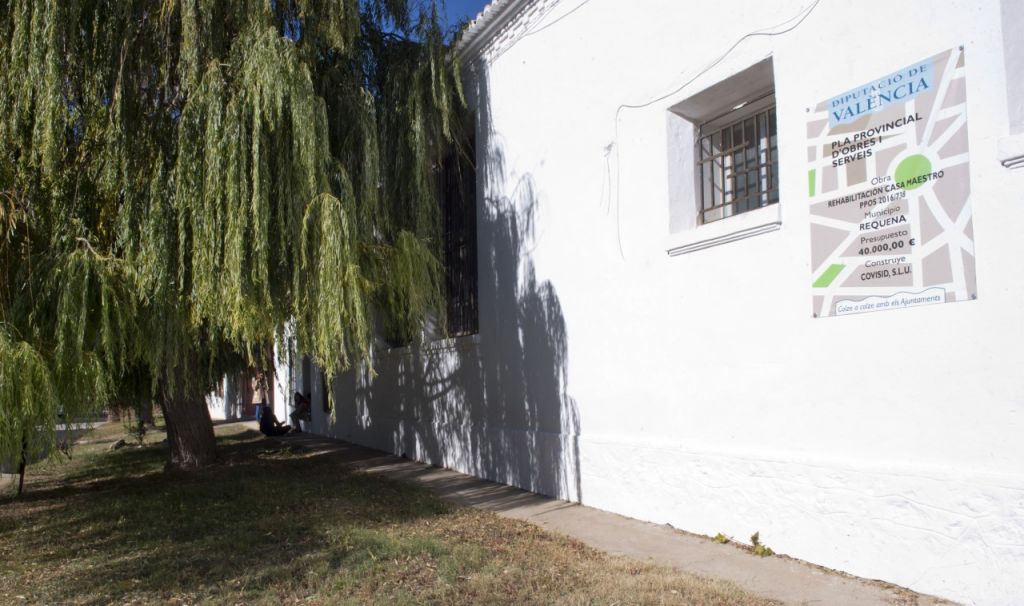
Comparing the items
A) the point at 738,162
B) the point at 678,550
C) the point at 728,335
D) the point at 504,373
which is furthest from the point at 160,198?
the point at 678,550

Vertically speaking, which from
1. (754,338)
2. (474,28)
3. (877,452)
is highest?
(474,28)

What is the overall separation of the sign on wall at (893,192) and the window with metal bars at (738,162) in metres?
0.88

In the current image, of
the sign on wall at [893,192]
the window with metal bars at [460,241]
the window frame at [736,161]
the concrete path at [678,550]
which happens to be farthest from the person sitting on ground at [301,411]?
the sign on wall at [893,192]

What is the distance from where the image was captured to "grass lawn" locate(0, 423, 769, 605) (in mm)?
5305

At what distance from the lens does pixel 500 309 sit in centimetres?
1001

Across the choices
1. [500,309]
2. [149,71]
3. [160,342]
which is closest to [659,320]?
[500,309]

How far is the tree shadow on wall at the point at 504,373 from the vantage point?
889 cm

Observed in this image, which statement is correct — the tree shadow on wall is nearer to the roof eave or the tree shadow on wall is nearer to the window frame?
the roof eave

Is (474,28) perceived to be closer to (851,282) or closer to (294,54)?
(294,54)

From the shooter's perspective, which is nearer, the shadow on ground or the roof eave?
the shadow on ground

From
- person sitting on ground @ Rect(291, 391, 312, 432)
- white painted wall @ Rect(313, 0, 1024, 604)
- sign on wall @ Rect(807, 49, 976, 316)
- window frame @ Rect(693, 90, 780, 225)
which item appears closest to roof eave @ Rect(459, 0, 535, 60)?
white painted wall @ Rect(313, 0, 1024, 604)

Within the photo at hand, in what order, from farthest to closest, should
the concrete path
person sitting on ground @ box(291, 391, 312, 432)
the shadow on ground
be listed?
person sitting on ground @ box(291, 391, 312, 432)
the shadow on ground
the concrete path

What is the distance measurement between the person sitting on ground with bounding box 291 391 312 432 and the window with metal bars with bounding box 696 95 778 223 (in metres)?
15.6

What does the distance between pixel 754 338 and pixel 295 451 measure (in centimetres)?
1150
